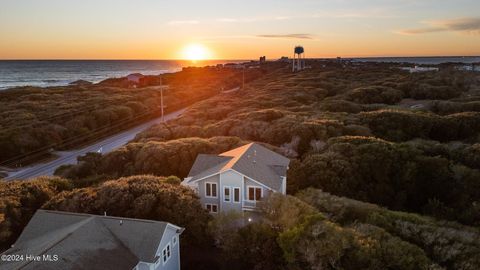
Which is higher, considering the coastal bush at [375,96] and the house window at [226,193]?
the coastal bush at [375,96]

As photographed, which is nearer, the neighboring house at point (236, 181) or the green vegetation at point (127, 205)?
the green vegetation at point (127, 205)

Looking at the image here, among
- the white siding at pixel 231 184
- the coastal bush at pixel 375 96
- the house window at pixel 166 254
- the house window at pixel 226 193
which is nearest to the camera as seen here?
the house window at pixel 166 254

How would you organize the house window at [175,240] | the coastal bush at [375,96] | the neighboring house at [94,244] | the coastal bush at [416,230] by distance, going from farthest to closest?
the coastal bush at [375,96] → the house window at [175,240] → the coastal bush at [416,230] → the neighboring house at [94,244]

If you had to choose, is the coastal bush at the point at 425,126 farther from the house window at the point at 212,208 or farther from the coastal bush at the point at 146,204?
the coastal bush at the point at 146,204

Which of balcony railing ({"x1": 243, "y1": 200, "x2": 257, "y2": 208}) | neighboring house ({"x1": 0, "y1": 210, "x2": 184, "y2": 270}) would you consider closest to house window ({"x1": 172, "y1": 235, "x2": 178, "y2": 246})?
neighboring house ({"x1": 0, "y1": 210, "x2": 184, "y2": 270})

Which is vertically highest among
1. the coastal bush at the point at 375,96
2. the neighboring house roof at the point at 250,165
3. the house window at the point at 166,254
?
the coastal bush at the point at 375,96

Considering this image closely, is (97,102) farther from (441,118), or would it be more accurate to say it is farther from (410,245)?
(410,245)

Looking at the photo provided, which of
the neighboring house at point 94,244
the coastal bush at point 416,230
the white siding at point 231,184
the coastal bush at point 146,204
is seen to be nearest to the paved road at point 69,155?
the coastal bush at point 146,204

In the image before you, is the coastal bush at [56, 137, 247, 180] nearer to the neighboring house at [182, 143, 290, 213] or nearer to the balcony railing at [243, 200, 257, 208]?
the neighboring house at [182, 143, 290, 213]
